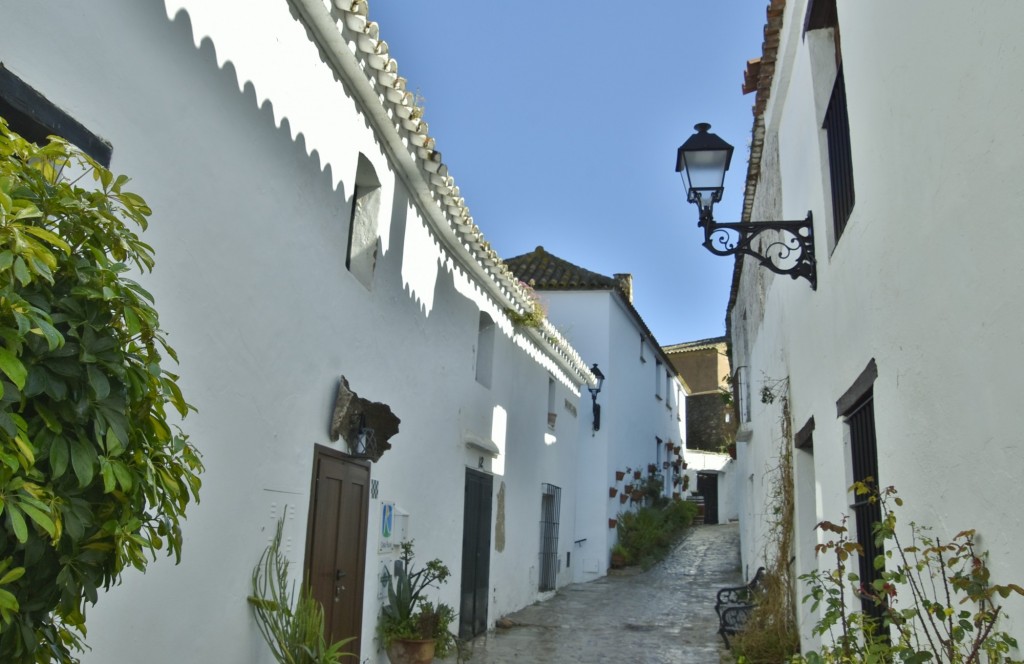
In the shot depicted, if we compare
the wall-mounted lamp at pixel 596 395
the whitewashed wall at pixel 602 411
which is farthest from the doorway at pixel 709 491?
the wall-mounted lamp at pixel 596 395

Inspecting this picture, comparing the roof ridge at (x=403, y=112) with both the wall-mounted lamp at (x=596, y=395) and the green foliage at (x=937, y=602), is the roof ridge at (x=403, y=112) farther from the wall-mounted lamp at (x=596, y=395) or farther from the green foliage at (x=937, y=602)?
the wall-mounted lamp at (x=596, y=395)

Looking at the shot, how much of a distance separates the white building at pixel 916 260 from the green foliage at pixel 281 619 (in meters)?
3.54

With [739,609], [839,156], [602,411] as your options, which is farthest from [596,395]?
[839,156]

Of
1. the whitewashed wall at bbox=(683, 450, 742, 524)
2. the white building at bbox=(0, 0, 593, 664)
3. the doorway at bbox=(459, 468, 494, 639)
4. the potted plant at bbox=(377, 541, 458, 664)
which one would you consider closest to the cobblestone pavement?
the doorway at bbox=(459, 468, 494, 639)

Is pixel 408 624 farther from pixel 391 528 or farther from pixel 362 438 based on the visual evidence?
pixel 362 438

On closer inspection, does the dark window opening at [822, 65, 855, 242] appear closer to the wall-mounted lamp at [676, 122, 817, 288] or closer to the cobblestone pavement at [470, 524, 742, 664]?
the wall-mounted lamp at [676, 122, 817, 288]

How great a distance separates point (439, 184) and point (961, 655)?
21.5 ft

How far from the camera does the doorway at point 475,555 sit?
35.2 ft

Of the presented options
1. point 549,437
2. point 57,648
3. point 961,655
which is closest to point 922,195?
point 961,655

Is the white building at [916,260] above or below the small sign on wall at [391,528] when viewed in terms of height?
above

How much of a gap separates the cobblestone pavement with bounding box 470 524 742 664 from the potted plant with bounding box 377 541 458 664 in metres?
1.29

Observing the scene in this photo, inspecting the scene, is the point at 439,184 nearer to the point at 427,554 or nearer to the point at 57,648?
the point at 427,554

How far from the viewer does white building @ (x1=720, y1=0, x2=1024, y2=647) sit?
9.28 feet

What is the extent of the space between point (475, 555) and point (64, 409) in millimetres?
9266
